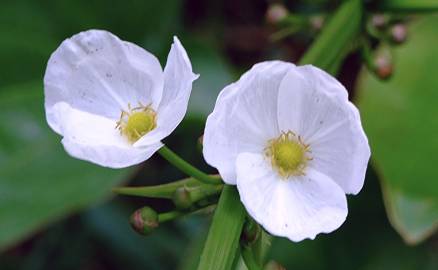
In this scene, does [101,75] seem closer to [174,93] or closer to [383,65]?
[174,93]

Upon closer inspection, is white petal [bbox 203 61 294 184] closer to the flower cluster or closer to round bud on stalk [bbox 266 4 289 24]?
the flower cluster

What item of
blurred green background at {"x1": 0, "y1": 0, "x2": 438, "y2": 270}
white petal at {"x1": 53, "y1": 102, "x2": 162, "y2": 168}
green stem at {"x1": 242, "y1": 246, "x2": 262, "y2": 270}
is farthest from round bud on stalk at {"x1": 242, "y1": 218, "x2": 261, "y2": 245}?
blurred green background at {"x1": 0, "y1": 0, "x2": 438, "y2": 270}

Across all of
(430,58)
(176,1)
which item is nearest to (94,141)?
(430,58)

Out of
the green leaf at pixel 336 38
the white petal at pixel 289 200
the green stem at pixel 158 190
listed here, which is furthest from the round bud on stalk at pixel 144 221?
the green leaf at pixel 336 38

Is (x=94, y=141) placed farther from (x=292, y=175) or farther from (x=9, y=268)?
(x=9, y=268)

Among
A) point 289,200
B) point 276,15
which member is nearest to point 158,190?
point 289,200

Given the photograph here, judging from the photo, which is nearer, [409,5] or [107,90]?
[107,90]
